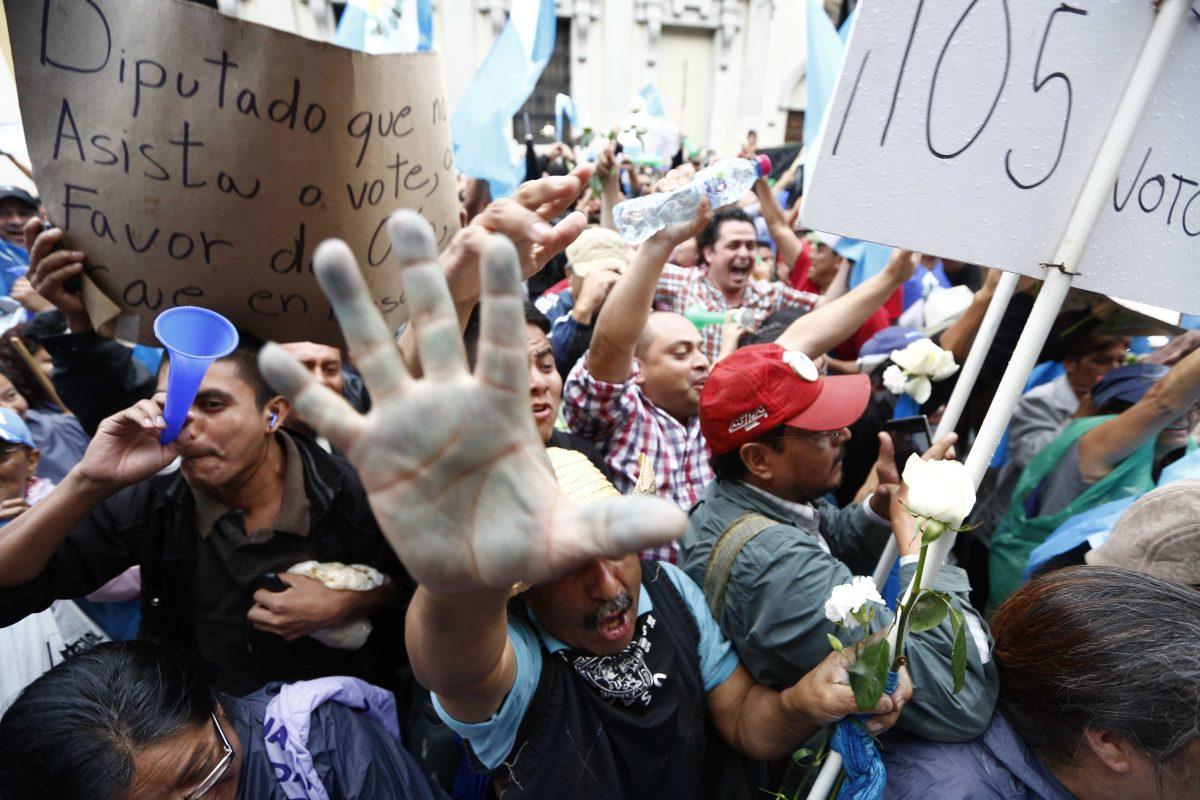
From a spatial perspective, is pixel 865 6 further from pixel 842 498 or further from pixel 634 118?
pixel 634 118

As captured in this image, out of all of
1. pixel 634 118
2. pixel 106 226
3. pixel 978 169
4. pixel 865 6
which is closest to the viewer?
pixel 865 6

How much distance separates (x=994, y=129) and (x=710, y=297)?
270 centimetres

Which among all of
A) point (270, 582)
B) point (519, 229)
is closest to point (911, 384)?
A: point (519, 229)

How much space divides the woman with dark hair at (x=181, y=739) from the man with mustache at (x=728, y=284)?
255cm

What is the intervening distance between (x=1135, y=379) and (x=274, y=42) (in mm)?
2706

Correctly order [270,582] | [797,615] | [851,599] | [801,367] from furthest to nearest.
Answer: [801,367], [270,582], [797,615], [851,599]

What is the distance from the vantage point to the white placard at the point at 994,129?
911 millimetres

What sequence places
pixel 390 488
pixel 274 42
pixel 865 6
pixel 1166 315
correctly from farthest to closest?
pixel 1166 315 < pixel 274 42 < pixel 865 6 < pixel 390 488

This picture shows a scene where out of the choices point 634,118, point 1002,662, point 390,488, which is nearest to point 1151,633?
point 1002,662

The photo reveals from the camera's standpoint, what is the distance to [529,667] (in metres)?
1.20

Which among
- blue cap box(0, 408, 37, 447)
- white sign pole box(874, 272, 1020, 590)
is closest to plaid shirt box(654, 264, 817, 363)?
white sign pole box(874, 272, 1020, 590)

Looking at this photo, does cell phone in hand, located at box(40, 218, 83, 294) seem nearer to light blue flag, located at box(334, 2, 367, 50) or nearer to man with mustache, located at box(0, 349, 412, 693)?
man with mustache, located at box(0, 349, 412, 693)

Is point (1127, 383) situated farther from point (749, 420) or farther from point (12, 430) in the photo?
point (12, 430)

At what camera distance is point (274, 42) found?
1.12 metres
